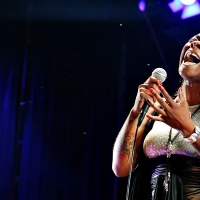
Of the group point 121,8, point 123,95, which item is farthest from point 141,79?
point 121,8

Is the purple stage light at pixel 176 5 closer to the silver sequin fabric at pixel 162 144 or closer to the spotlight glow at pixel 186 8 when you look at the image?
the spotlight glow at pixel 186 8

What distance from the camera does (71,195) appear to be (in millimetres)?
3738

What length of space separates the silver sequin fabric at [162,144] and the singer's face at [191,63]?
Answer: 15 centimetres

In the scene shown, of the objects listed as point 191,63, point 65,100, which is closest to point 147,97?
point 191,63

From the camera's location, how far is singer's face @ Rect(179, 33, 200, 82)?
4.91 ft

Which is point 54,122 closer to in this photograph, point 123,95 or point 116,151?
point 123,95

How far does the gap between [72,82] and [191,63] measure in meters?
2.39

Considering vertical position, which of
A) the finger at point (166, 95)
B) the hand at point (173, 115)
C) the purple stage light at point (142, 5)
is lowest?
the hand at point (173, 115)

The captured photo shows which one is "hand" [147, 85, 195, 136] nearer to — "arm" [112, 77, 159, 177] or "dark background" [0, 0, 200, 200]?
"arm" [112, 77, 159, 177]

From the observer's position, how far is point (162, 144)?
1407 millimetres

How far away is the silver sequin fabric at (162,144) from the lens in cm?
138

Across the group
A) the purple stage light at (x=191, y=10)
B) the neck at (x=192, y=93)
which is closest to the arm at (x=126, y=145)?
the neck at (x=192, y=93)

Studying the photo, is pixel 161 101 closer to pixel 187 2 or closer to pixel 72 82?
pixel 72 82

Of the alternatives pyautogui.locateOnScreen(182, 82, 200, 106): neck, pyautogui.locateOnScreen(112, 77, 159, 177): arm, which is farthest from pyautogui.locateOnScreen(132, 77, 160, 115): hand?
pyautogui.locateOnScreen(182, 82, 200, 106): neck
